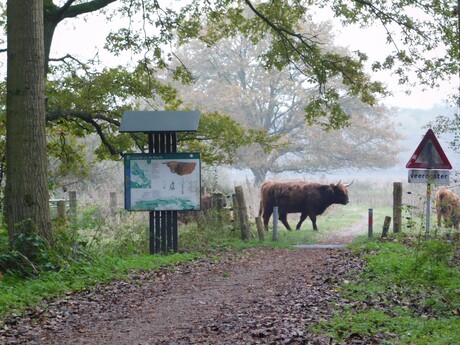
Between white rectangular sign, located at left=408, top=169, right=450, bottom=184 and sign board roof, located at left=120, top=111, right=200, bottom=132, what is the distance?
15.5 ft

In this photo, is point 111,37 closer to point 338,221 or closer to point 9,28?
point 9,28

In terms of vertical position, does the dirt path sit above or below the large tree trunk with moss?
below

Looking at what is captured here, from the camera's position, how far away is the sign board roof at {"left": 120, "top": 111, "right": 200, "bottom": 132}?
53.2ft

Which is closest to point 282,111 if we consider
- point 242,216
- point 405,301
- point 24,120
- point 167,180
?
point 242,216

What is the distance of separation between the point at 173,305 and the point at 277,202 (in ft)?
59.0

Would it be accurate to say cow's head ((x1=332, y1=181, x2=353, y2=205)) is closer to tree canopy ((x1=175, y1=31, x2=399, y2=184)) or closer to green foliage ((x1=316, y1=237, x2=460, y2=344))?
green foliage ((x1=316, y1=237, x2=460, y2=344))

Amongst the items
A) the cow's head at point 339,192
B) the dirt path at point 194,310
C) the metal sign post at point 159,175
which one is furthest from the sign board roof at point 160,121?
the cow's head at point 339,192

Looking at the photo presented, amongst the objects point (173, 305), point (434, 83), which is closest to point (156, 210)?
point (173, 305)

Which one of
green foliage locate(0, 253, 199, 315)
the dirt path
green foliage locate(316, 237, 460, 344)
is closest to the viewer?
green foliage locate(316, 237, 460, 344)

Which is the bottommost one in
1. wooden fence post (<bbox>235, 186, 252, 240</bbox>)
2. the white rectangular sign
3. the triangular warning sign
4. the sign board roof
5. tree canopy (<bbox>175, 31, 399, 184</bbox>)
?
wooden fence post (<bbox>235, 186, 252, 240</bbox>)

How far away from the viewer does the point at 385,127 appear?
2138 inches

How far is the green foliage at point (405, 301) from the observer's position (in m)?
7.52

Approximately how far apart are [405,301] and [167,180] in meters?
8.30

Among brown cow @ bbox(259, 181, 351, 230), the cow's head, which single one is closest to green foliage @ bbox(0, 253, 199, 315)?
brown cow @ bbox(259, 181, 351, 230)
